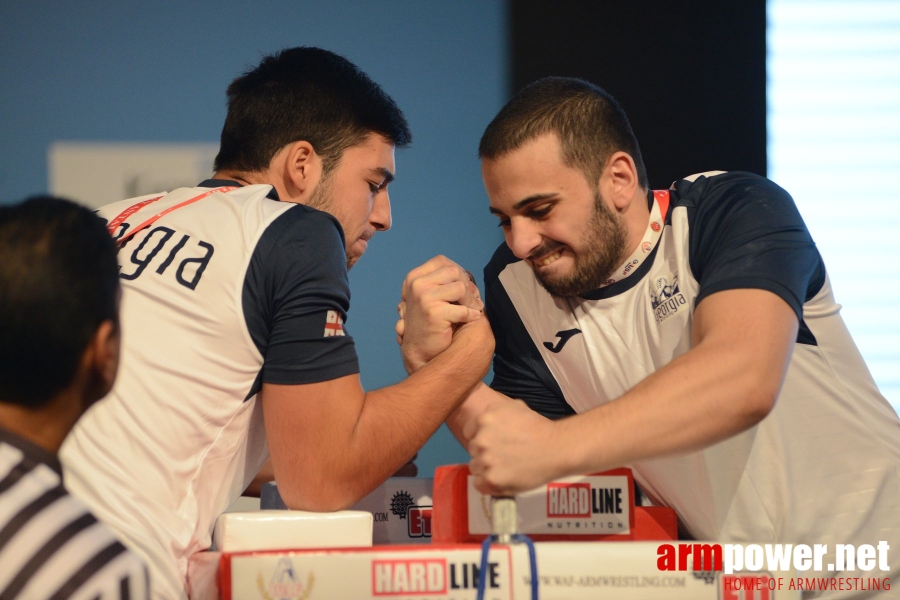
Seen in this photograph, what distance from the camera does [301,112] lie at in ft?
5.65

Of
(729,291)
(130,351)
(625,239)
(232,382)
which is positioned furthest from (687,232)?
(130,351)

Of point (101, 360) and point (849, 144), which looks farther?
point (849, 144)

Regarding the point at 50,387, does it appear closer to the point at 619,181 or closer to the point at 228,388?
the point at 228,388

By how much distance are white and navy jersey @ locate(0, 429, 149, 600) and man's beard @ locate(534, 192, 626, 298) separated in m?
1.00

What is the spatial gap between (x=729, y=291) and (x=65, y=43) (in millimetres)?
2403

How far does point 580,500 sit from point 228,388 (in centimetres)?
56

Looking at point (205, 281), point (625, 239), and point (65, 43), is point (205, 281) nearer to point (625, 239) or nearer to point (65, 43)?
point (625, 239)

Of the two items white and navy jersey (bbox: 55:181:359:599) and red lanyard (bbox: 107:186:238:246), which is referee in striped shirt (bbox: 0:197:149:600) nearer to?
white and navy jersey (bbox: 55:181:359:599)

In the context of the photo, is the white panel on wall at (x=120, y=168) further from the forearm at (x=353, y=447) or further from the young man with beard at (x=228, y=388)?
the forearm at (x=353, y=447)

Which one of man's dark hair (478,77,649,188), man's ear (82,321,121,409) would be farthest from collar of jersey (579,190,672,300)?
man's ear (82,321,121,409)

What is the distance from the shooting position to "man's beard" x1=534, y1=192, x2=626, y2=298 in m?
1.56

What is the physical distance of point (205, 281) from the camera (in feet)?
4.08

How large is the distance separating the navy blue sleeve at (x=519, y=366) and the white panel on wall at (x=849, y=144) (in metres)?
1.35

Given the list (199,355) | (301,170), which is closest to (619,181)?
(301,170)
